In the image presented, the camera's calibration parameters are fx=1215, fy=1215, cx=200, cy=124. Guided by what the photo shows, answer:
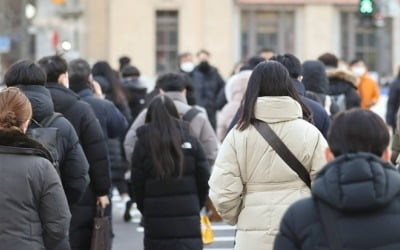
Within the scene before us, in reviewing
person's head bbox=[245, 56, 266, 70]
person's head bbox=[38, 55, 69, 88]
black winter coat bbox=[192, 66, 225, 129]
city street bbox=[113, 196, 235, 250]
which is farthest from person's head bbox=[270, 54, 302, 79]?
black winter coat bbox=[192, 66, 225, 129]

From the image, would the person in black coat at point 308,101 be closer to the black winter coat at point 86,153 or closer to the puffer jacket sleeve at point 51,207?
the black winter coat at point 86,153

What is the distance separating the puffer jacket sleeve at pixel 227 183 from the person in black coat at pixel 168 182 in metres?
2.23

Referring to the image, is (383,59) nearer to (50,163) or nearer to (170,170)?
(170,170)

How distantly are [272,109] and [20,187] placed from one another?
1.56 m

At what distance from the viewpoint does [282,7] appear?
3941 centimetres

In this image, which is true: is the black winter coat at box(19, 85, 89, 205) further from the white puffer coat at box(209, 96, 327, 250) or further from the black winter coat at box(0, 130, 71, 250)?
the white puffer coat at box(209, 96, 327, 250)

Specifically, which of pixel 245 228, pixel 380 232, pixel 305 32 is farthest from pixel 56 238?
pixel 305 32

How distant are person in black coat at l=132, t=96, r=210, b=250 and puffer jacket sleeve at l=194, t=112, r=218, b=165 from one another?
7.12 ft

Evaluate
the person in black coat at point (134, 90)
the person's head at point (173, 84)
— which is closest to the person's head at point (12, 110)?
the person's head at point (173, 84)

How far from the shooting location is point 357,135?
5.00 meters

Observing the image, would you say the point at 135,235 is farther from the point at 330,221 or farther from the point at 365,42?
the point at 365,42

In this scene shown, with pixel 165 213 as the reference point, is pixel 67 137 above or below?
above

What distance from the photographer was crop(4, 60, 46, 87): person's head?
8.41 metres

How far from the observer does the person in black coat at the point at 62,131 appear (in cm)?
838
